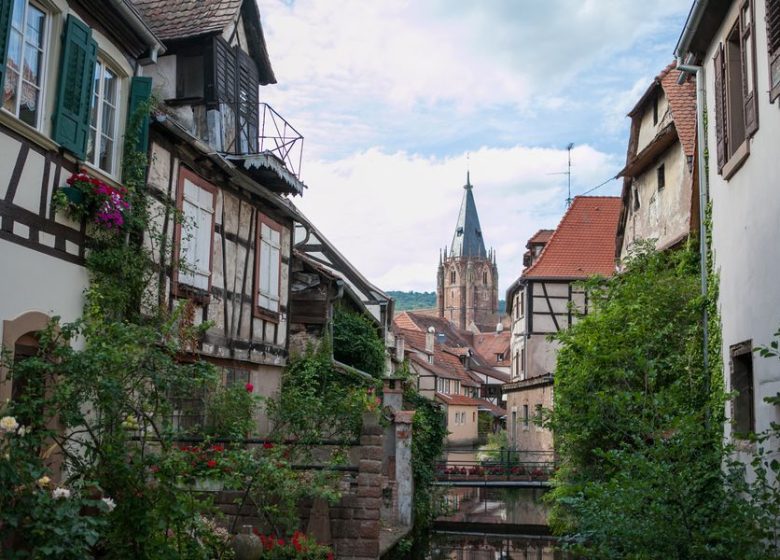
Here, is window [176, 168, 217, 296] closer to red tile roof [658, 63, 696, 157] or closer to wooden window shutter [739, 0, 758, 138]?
wooden window shutter [739, 0, 758, 138]

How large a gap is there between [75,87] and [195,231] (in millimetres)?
3975

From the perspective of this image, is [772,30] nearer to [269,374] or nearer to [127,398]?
[127,398]

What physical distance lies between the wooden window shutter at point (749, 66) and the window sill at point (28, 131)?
721cm

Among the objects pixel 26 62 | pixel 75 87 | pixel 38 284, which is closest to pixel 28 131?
pixel 26 62

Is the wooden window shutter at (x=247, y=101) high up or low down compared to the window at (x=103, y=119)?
up

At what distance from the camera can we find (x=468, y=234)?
122m

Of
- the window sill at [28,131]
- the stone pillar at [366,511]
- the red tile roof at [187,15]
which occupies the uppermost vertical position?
the red tile roof at [187,15]

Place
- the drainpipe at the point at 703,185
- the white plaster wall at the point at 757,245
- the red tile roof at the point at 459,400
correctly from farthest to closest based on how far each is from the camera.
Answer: the red tile roof at the point at 459,400 < the drainpipe at the point at 703,185 < the white plaster wall at the point at 757,245

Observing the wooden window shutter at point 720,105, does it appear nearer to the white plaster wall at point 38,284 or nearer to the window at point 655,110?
the white plaster wall at point 38,284

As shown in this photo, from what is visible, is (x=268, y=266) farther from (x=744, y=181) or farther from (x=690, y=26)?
(x=744, y=181)

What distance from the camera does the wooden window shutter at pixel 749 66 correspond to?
9078 mm

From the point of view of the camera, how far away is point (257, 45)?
1752 centimetres

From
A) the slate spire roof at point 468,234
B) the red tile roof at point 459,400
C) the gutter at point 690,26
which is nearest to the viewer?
the gutter at point 690,26

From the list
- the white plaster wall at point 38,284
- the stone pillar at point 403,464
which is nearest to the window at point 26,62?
the white plaster wall at point 38,284
